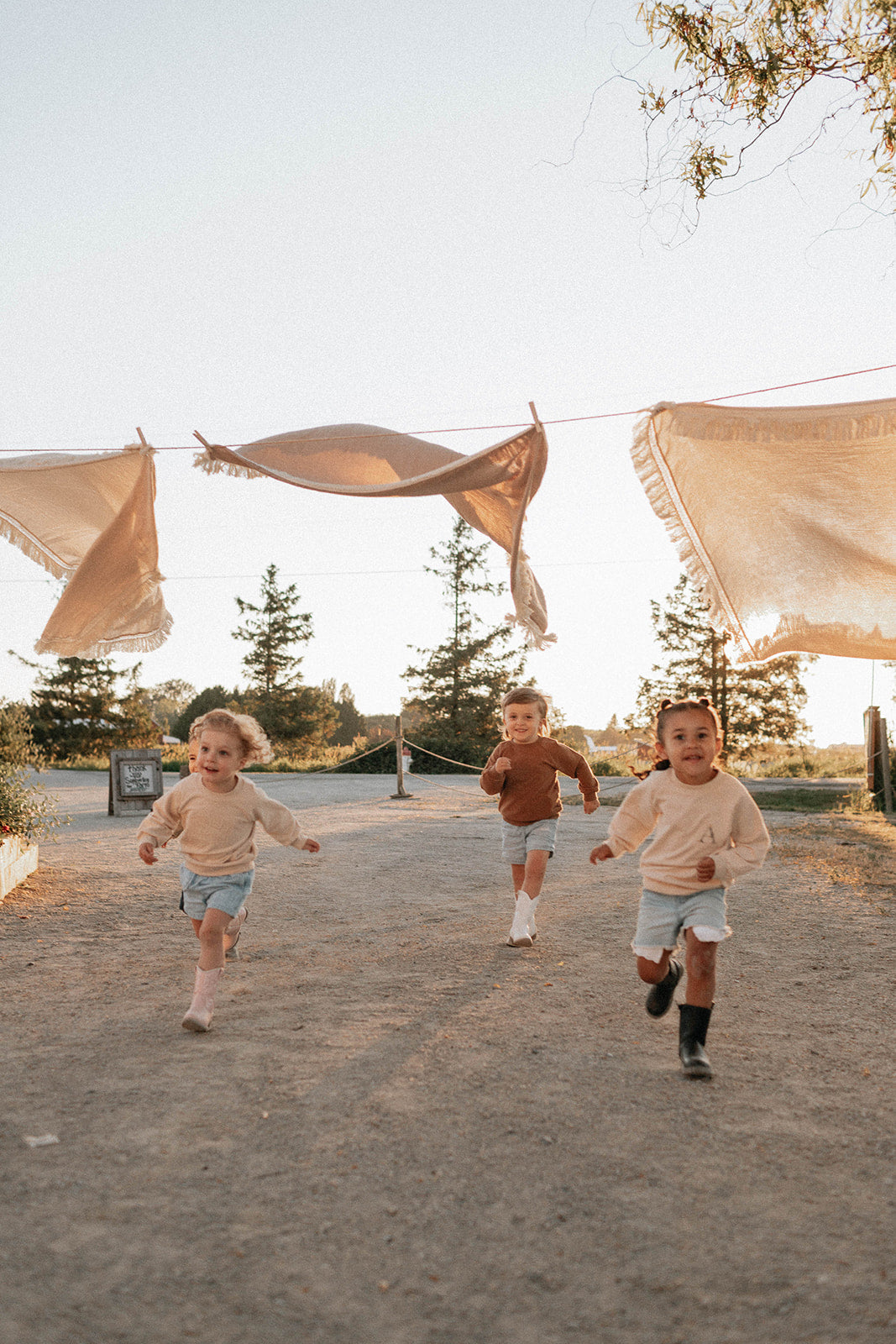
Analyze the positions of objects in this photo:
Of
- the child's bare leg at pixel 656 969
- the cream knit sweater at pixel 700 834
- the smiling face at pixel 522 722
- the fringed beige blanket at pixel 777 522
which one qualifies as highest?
the fringed beige blanket at pixel 777 522

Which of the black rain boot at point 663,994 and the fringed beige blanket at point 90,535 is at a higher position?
the fringed beige blanket at point 90,535

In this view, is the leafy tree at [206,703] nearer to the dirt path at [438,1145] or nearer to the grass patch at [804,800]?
the grass patch at [804,800]

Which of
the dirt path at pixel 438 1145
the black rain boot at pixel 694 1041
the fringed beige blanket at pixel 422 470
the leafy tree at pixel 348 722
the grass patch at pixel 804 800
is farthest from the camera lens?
the leafy tree at pixel 348 722

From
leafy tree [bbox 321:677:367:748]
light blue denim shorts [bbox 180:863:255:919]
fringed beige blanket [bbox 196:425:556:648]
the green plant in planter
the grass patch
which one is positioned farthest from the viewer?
leafy tree [bbox 321:677:367:748]

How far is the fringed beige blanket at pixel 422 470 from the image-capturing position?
617cm

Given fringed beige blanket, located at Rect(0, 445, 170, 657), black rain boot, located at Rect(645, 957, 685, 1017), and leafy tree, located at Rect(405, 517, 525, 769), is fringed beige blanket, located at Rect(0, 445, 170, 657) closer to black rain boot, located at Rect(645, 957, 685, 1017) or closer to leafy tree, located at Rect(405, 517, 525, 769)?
black rain boot, located at Rect(645, 957, 685, 1017)

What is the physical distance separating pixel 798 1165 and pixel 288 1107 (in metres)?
1.58

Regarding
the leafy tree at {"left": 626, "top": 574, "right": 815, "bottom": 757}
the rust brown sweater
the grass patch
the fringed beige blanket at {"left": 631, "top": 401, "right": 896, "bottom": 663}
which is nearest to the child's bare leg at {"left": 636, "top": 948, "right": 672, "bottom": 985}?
the rust brown sweater

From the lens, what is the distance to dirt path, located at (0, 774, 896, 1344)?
210 centimetres

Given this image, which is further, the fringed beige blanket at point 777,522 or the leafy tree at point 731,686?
the leafy tree at point 731,686

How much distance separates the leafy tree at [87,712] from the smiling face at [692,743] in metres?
39.1

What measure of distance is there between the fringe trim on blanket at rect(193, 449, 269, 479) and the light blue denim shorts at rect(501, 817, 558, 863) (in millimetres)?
2813

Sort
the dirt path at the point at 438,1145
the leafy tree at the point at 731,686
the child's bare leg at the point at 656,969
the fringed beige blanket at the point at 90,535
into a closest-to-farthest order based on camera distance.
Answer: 1. the dirt path at the point at 438,1145
2. the child's bare leg at the point at 656,969
3. the fringed beige blanket at the point at 90,535
4. the leafy tree at the point at 731,686

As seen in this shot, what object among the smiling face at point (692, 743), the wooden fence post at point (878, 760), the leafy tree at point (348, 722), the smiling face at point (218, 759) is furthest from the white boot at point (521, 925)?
the leafy tree at point (348, 722)
